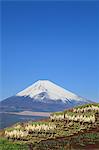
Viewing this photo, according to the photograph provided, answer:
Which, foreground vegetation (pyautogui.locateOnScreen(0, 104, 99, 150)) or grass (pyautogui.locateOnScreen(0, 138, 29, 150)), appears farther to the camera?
foreground vegetation (pyautogui.locateOnScreen(0, 104, 99, 150))

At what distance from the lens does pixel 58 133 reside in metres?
14.1

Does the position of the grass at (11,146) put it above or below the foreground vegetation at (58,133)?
below

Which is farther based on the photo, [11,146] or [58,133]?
[58,133]

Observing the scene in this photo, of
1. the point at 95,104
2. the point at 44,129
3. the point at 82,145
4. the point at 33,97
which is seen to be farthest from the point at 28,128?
the point at 33,97

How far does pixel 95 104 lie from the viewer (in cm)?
1703

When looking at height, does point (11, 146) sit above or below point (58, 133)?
below

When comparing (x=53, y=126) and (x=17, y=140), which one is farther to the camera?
(x=53, y=126)

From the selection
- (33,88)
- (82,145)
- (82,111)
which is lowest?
(82,145)

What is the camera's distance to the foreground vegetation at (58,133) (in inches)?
508

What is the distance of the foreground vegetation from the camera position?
12898 mm

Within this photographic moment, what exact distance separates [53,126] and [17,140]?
151 cm

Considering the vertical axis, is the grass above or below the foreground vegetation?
below

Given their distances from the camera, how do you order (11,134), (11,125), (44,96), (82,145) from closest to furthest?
(82,145) < (11,134) < (11,125) < (44,96)

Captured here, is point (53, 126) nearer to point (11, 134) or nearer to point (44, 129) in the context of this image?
point (44, 129)
